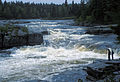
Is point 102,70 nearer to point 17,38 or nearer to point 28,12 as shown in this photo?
point 17,38

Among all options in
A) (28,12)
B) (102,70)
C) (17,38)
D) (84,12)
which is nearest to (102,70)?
(102,70)

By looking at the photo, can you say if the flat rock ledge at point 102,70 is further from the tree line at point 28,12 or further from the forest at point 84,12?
the tree line at point 28,12

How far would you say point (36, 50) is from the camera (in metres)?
20.8

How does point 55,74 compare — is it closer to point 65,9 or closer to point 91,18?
point 91,18

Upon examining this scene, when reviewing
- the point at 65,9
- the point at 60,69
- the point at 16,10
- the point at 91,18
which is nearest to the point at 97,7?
the point at 91,18

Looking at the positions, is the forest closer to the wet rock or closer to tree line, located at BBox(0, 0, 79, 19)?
tree line, located at BBox(0, 0, 79, 19)

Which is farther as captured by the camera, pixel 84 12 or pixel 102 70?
pixel 84 12

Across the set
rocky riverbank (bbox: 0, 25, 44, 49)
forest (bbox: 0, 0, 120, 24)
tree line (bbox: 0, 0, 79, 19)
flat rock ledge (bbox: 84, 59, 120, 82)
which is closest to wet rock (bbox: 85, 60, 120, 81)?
flat rock ledge (bbox: 84, 59, 120, 82)

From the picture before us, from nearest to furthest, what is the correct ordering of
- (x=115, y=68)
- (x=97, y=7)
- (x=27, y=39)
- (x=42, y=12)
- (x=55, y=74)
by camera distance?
(x=115, y=68) → (x=55, y=74) → (x=27, y=39) → (x=97, y=7) → (x=42, y=12)

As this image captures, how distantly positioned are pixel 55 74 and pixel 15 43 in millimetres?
11800

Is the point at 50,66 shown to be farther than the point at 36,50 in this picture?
No

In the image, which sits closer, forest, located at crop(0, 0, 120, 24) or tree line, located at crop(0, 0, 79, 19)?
forest, located at crop(0, 0, 120, 24)

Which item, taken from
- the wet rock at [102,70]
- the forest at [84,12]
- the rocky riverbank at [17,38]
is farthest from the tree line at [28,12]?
the wet rock at [102,70]

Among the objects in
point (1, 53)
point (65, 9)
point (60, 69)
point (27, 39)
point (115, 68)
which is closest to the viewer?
point (115, 68)
